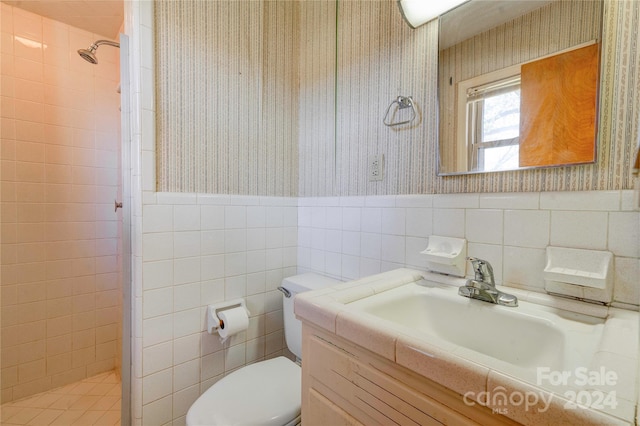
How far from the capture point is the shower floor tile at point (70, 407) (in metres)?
1.49

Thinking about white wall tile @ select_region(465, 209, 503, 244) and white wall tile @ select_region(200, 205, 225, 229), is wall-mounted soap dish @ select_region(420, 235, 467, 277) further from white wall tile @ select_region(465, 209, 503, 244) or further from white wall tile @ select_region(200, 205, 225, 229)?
white wall tile @ select_region(200, 205, 225, 229)

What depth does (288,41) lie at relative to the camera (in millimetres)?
1607

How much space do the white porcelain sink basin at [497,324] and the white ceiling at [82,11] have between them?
7.12ft

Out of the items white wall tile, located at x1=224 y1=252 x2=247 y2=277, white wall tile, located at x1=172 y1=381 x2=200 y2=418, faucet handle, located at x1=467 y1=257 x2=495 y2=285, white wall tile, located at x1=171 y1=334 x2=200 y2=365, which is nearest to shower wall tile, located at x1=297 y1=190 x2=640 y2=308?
faucet handle, located at x1=467 y1=257 x2=495 y2=285

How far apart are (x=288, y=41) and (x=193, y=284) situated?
57.9 inches

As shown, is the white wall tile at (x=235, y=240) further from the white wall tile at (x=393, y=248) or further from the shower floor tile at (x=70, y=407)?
the shower floor tile at (x=70, y=407)

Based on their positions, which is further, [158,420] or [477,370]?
[158,420]

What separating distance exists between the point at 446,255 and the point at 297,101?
1236mm

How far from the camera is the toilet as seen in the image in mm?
908

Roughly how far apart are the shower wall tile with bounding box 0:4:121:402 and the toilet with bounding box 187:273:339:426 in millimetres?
1395

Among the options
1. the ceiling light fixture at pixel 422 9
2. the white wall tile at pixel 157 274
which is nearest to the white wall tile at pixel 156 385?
the white wall tile at pixel 157 274

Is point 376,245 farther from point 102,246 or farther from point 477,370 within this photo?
point 102,246

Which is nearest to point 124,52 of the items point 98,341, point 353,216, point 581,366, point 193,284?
point 193,284

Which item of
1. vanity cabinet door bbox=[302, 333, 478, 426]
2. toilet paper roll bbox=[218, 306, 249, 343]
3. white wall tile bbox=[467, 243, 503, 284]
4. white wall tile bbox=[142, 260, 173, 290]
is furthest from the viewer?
toilet paper roll bbox=[218, 306, 249, 343]
